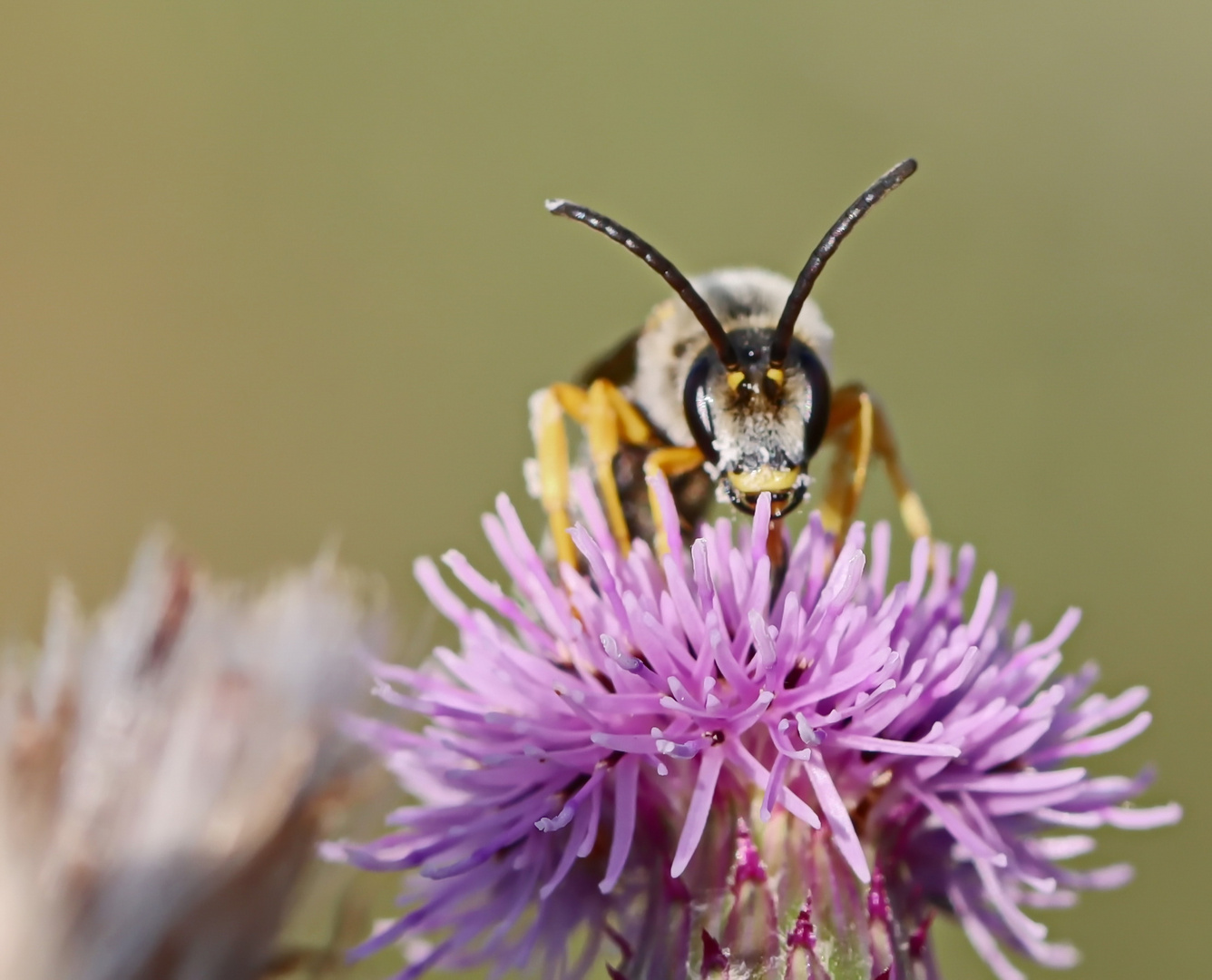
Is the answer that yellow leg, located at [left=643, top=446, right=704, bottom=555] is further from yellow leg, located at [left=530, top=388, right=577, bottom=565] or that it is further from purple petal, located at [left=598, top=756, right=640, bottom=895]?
purple petal, located at [left=598, top=756, right=640, bottom=895]

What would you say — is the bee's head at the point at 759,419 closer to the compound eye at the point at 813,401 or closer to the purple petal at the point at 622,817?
the compound eye at the point at 813,401

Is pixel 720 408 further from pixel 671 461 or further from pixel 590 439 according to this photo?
pixel 590 439

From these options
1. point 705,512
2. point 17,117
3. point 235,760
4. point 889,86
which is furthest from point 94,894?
point 889,86

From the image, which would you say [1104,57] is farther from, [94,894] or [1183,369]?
[94,894]

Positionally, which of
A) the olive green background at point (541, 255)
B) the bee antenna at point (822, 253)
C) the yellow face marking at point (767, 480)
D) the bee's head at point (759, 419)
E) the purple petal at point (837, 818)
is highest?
the olive green background at point (541, 255)

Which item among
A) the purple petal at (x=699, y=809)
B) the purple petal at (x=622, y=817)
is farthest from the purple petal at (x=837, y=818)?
the purple petal at (x=622, y=817)
